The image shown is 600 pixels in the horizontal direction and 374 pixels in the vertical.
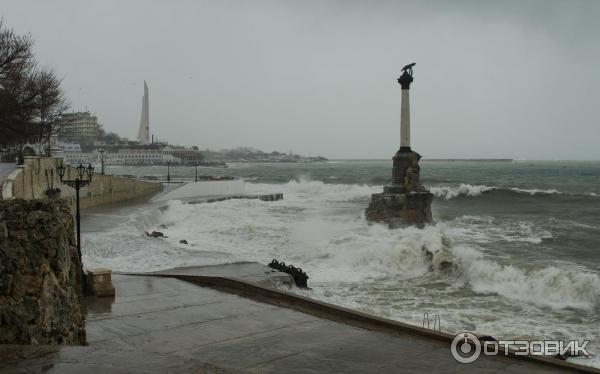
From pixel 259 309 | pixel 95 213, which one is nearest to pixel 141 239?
pixel 95 213

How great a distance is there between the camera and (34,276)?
19.1 ft

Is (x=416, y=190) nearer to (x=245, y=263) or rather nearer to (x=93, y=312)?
(x=245, y=263)

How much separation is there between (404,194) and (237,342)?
19.6 metres

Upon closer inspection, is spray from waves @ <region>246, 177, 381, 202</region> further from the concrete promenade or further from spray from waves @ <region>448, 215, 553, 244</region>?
the concrete promenade

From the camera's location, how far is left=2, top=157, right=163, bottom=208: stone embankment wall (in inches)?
784

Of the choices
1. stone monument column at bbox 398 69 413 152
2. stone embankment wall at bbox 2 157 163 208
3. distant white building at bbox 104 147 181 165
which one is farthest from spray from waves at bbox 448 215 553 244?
distant white building at bbox 104 147 181 165

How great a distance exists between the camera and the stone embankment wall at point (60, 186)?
19.9m

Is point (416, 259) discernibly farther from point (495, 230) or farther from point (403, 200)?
point (495, 230)

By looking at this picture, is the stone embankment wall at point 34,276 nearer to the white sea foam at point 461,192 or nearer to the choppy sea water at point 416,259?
the choppy sea water at point 416,259

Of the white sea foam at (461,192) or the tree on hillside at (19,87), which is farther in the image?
the white sea foam at (461,192)

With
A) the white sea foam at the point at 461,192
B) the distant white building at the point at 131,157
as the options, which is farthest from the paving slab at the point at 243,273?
the distant white building at the point at 131,157

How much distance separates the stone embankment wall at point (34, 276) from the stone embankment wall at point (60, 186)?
5865 mm

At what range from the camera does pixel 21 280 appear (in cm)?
568

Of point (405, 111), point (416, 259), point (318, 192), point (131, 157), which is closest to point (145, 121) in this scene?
point (131, 157)
